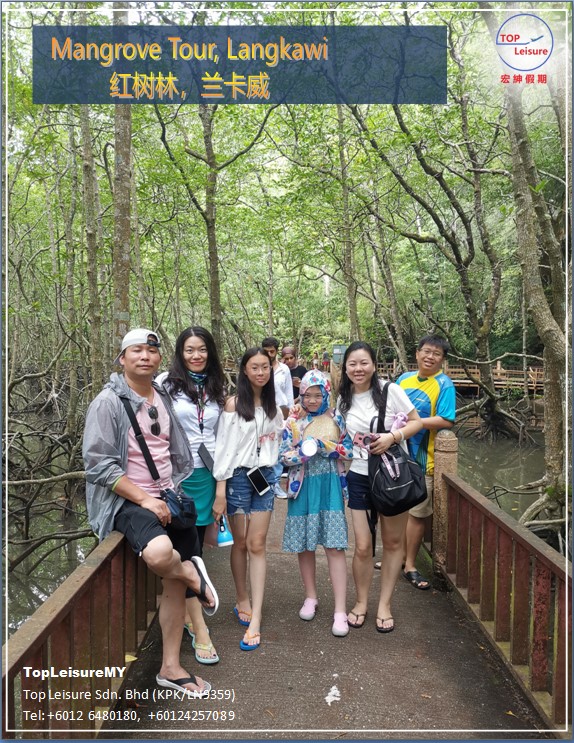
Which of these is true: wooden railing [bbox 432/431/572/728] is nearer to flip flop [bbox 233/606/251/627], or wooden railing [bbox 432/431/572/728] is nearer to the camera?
the camera

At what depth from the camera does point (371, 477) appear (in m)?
3.03

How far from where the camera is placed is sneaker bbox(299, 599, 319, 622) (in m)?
3.32

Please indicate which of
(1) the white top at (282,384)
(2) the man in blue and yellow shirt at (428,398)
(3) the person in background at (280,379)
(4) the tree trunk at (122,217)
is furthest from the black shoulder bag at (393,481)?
(1) the white top at (282,384)

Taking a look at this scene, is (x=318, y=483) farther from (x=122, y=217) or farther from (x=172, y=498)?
(x=122, y=217)

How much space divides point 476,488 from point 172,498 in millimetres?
11321

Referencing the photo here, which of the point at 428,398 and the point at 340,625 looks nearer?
the point at 340,625

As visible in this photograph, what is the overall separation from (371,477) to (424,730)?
1211mm

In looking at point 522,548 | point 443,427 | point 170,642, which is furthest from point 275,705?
point 443,427

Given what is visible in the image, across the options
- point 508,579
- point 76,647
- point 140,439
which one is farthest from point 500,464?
point 76,647

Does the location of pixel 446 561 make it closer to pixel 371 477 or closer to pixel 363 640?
pixel 363 640

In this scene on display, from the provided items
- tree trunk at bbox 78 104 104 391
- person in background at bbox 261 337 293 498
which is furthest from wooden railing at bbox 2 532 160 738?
tree trunk at bbox 78 104 104 391

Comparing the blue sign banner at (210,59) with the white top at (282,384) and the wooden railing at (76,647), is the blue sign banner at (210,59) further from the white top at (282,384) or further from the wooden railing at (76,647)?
the wooden railing at (76,647)

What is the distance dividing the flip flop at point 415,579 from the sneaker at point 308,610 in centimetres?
86

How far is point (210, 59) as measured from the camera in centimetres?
493
